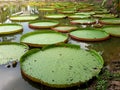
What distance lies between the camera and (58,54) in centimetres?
365

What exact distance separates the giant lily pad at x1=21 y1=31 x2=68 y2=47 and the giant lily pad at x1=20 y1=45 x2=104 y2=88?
419 millimetres

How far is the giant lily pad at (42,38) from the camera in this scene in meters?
4.27

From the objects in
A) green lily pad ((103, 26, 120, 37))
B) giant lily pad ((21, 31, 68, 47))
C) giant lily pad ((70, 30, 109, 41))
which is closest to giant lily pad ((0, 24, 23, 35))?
giant lily pad ((21, 31, 68, 47))

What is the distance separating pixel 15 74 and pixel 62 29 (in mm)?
2726

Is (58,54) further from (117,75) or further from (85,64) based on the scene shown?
(117,75)

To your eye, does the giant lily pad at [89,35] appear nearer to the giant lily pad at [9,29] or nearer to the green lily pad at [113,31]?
the green lily pad at [113,31]

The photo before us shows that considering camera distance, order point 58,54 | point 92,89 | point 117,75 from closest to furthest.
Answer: point 92,89, point 117,75, point 58,54

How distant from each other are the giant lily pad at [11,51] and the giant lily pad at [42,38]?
0.92 ft

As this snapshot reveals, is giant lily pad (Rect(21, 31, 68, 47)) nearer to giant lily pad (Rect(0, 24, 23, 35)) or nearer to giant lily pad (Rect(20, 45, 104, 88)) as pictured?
giant lily pad (Rect(20, 45, 104, 88))

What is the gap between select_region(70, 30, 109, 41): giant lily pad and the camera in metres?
4.68

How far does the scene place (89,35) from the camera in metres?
4.96

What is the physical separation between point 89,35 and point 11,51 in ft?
6.69

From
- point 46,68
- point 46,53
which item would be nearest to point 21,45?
point 46,53

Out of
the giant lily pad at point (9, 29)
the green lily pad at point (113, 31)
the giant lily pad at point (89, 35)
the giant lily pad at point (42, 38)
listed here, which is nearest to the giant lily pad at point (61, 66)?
the giant lily pad at point (42, 38)
